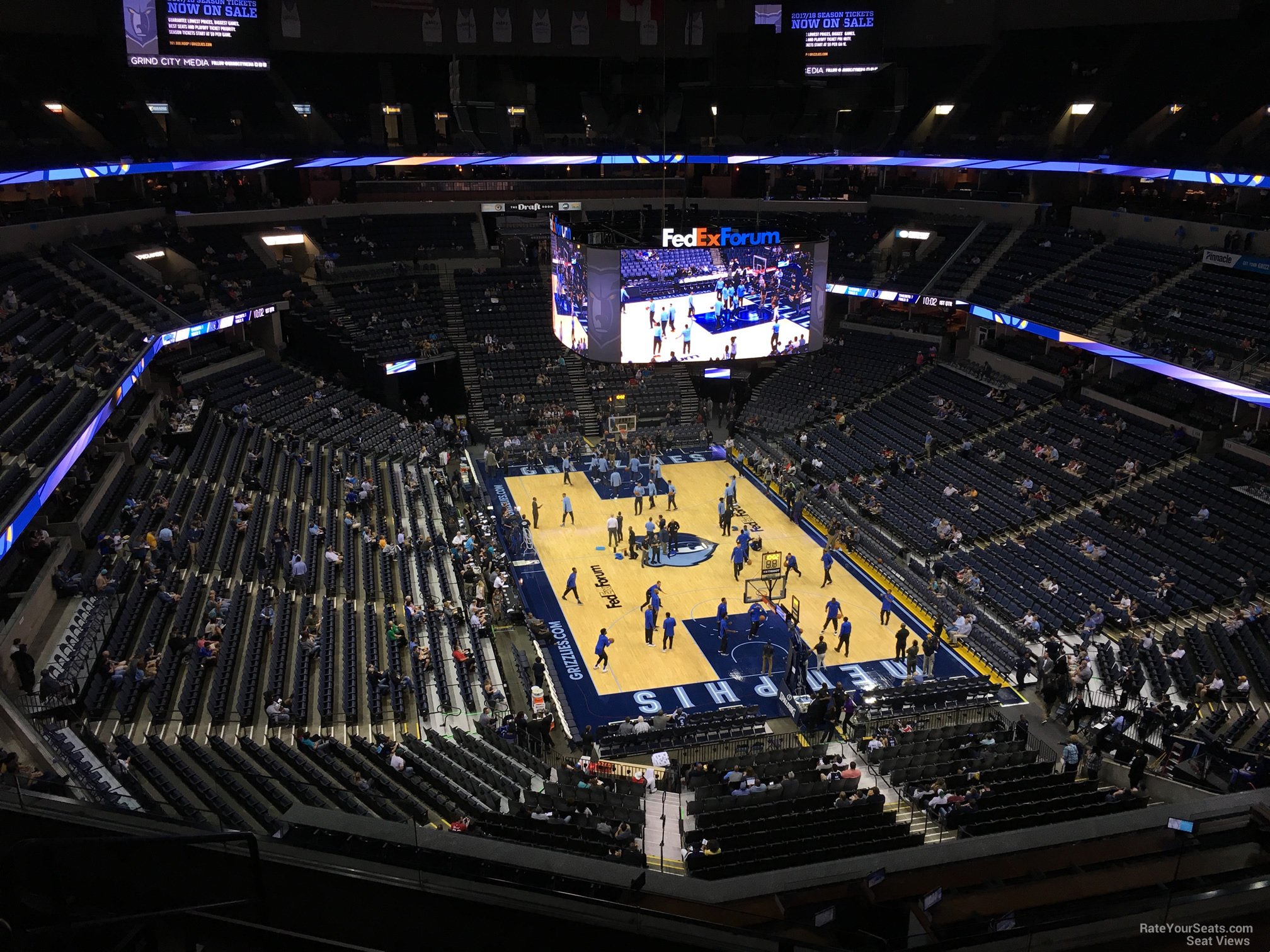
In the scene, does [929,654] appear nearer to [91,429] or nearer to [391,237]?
[91,429]

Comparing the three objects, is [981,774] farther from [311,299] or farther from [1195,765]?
[311,299]

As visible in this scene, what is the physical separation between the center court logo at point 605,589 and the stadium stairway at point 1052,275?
17.4 metres

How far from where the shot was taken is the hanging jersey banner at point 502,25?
127 ft

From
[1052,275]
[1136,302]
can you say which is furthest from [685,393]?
[1136,302]

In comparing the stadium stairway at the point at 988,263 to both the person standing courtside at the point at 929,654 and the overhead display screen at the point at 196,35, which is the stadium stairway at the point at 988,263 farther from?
the overhead display screen at the point at 196,35

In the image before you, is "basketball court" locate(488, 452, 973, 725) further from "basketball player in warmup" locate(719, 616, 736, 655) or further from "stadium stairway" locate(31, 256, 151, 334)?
"stadium stairway" locate(31, 256, 151, 334)

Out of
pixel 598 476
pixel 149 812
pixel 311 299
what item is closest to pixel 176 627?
pixel 149 812

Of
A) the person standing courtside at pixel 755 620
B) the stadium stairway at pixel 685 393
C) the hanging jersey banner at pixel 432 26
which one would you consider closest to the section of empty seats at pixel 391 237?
the hanging jersey banner at pixel 432 26

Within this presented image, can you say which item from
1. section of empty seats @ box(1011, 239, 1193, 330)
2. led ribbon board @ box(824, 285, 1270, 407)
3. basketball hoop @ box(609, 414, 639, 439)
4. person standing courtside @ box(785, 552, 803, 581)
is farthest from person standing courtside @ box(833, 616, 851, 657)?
basketball hoop @ box(609, 414, 639, 439)

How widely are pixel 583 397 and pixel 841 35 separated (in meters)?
16.8

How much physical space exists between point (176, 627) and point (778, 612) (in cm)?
1315

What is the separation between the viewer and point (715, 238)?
64.5 ft

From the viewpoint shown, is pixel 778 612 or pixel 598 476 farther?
pixel 598 476

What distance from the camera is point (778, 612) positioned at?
2338 cm
